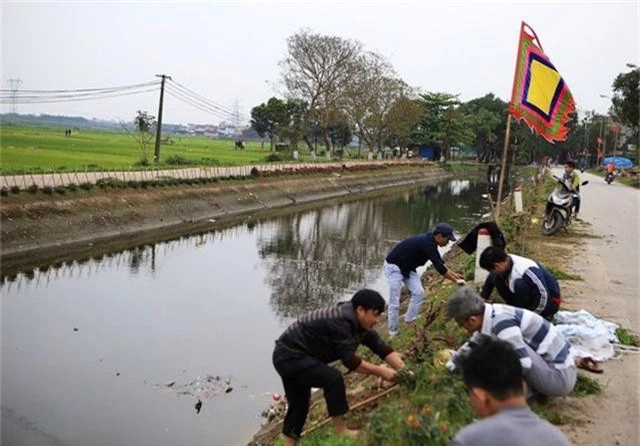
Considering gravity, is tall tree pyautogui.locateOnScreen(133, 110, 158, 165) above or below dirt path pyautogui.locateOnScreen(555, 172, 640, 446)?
above

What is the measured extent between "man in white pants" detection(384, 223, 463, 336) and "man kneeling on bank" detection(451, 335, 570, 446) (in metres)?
4.60

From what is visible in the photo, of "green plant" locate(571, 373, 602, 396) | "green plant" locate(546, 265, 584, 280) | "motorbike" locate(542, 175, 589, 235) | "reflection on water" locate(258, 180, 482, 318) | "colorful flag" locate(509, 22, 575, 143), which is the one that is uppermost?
"colorful flag" locate(509, 22, 575, 143)

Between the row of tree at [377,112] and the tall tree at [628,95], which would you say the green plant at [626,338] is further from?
the tall tree at [628,95]

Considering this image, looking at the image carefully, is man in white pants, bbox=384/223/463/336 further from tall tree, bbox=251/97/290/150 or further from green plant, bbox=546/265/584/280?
tall tree, bbox=251/97/290/150

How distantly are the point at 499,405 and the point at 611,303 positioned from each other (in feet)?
23.1

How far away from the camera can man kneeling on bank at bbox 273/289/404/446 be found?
4.79 m

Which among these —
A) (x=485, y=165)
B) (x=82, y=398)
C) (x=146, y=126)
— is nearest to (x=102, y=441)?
(x=82, y=398)

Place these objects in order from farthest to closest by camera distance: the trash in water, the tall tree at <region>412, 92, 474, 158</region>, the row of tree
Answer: the tall tree at <region>412, 92, 474, 158</region> → the row of tree → the trash in water

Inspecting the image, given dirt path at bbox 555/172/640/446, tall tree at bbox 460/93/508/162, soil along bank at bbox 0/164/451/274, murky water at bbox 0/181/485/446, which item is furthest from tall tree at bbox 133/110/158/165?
tall tree at bbox 460/93/508/162

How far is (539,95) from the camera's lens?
11.0 metres

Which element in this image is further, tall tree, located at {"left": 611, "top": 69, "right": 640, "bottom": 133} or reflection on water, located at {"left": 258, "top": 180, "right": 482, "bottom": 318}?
tall tree, located at {"left": 611, "top": 69, "right": 640, "bottom": 133}

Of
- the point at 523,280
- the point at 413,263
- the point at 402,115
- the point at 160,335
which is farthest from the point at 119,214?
the point at 402,115

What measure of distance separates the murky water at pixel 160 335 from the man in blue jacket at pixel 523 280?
3.54 metres

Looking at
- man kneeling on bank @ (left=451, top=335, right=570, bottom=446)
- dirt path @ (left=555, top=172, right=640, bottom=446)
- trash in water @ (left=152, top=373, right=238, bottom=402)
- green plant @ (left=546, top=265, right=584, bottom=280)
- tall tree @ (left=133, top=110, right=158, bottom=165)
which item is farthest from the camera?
tall tree @ (left=133, top=110, right=158, bottom=165)
